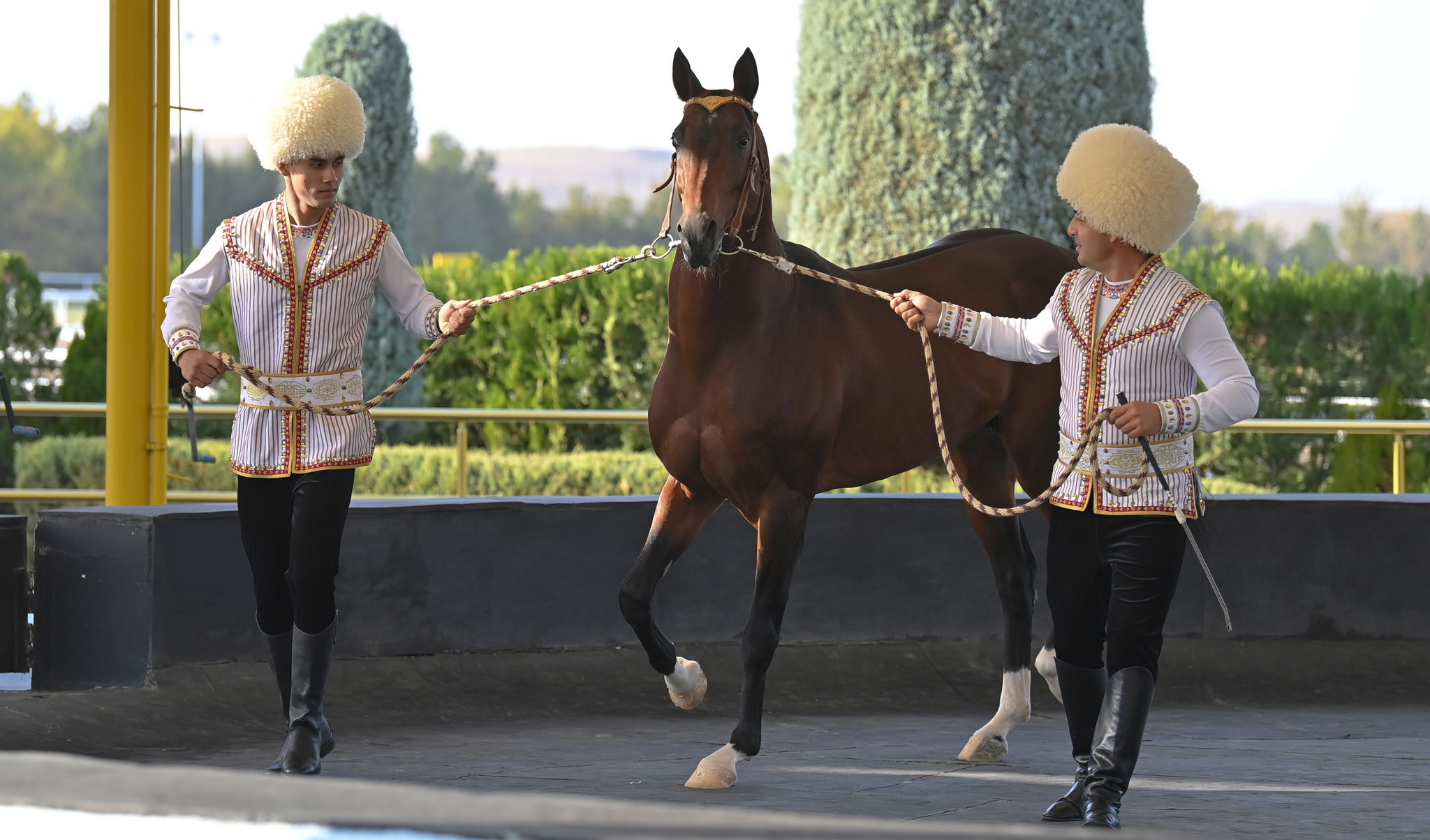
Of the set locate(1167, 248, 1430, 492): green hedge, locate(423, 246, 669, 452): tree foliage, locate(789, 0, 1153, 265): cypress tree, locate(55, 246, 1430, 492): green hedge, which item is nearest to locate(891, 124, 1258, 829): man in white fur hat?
locate(789, 0, 1153, 265): cypress tree

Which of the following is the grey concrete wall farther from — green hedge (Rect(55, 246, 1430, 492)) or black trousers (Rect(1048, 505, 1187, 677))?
green hedge (Rect(55, 246, 1430, 492))

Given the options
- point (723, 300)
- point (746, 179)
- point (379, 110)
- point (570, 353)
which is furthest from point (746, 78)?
point (379, 110)

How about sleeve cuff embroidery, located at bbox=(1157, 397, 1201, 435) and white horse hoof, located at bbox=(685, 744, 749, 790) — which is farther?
white horse hoof, located at bbox=(685, 744, 749, 790)

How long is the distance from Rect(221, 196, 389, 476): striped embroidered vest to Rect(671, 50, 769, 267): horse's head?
0.94m

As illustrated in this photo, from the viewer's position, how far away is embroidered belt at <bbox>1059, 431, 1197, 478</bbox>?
3.88 m

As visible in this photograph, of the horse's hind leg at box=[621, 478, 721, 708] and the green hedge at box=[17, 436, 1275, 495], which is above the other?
the horse's hind leg at box=[621, 478, 721, 708]

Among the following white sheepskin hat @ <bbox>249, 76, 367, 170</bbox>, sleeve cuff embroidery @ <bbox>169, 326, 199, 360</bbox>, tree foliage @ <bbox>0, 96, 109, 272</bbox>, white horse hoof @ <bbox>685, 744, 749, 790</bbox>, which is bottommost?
white horse hoof @ <bbox>685, 744, 749, 790</bbox>

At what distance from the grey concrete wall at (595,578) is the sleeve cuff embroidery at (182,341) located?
1.02 metres

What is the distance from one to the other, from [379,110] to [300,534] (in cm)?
1175

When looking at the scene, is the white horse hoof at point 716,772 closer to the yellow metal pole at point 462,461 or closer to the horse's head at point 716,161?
the horse's head at point 716,161

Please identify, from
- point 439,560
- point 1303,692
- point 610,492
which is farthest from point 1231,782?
point 610,492

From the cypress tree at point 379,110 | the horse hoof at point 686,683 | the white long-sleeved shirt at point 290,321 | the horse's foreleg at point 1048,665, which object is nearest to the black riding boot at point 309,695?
the white long-sleeved shirt at point 290,321

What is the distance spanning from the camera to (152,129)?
229 inches

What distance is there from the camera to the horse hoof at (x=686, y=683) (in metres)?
5.11
